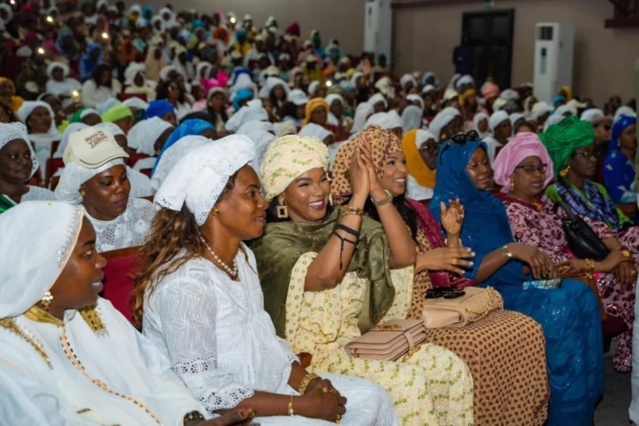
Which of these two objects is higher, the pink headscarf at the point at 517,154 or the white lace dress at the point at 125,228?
the pink headscarf at the point at 517,154

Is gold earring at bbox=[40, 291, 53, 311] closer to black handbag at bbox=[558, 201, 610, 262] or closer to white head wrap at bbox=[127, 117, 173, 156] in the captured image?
black handbag at bbox=[558, 201, 610, 262]

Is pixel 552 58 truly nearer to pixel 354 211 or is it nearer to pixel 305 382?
pixel 354 211

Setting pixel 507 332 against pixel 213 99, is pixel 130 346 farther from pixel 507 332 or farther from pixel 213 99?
pixel 213 99

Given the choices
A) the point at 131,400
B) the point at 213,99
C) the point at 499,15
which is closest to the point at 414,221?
the point at 131,400

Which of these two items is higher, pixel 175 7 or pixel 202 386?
pixel 175 7

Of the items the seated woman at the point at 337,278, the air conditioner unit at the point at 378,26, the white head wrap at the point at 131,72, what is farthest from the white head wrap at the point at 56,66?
the seated woman at the point at 337,278

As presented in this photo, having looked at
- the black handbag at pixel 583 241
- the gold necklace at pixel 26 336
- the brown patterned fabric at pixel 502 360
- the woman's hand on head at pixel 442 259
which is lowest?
the brown patterned fabric at pixel 502 360

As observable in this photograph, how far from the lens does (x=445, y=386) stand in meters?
2.83

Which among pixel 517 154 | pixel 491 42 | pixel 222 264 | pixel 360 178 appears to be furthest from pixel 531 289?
pixel 491 42

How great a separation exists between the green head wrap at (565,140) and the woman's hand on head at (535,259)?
0.98m

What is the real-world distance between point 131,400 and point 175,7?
69.8ft

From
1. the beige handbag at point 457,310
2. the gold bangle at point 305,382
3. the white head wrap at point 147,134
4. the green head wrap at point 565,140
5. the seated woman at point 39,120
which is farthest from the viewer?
the seated woman at point 39,120

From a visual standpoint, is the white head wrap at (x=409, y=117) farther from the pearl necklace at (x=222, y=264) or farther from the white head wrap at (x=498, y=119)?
the pearl necklace at (x=222, y=264)

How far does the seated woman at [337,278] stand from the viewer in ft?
8.82
